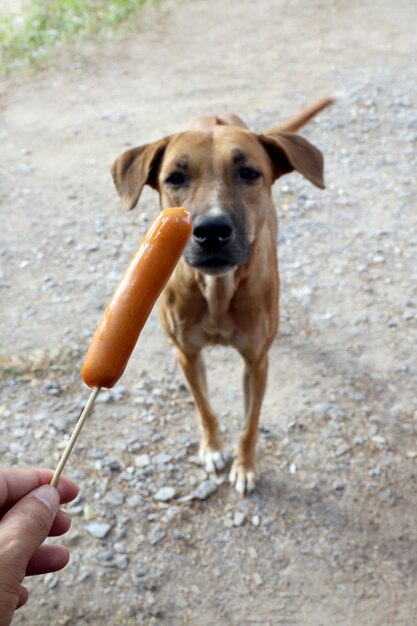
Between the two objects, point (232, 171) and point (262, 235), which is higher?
point (232, 171)

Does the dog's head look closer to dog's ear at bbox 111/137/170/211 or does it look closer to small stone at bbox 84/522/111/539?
dog's ear at bbox 111/137/170/211

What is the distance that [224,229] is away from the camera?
2.67m

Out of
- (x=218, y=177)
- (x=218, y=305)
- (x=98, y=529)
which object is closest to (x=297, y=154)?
(x=218, y=177)

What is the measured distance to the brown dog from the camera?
2.75 metres

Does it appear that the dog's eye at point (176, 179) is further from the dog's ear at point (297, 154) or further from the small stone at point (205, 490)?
the small stone at point (205, 490)

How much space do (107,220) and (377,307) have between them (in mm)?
2483

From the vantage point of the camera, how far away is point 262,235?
3123 mm

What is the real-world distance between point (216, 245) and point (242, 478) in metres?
1.45

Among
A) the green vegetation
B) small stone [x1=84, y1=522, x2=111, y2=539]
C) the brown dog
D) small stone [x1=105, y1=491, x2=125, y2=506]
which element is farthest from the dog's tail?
the green vegetation

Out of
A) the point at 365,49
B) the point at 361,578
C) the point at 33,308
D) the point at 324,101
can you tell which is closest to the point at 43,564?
the point at 361,578

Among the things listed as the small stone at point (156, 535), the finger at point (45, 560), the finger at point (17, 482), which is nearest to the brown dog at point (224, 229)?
the small stone at point (156, 535)

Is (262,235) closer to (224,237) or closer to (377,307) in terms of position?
(224,237)

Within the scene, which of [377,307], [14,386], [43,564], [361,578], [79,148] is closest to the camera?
[43,564]

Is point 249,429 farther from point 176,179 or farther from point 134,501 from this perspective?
point 176,179
